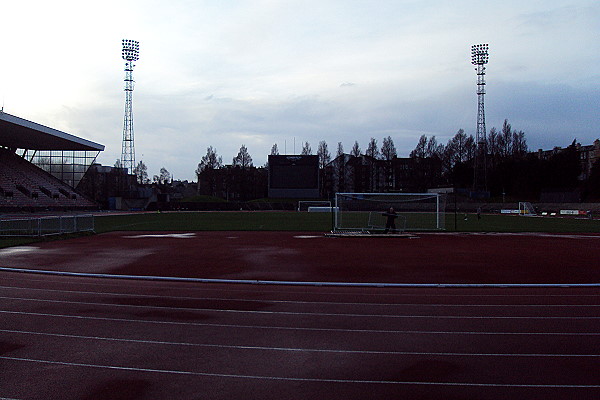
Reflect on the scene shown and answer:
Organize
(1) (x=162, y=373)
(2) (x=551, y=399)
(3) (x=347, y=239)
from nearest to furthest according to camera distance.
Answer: (2) (x=551, y=399) < (1) (x=162, y=373) < (3) (x=347, y=239)

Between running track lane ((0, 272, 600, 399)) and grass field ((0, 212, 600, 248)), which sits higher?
running track lane ((0, 272, 600, 399))

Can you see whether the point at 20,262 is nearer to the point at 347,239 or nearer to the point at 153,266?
the point at 153,266

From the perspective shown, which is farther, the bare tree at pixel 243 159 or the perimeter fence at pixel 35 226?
the bare tree at pixel 243 159

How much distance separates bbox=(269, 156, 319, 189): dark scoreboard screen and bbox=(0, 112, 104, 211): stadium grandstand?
26.8 metres

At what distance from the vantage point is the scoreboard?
3127 inches

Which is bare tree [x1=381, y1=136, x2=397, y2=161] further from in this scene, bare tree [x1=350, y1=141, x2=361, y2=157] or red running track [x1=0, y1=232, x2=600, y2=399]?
red running track [x1=0, y1=232, x2=600, y2=399]

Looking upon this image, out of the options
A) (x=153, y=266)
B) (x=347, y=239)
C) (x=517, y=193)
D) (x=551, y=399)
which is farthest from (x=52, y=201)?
(x=517, y=193)

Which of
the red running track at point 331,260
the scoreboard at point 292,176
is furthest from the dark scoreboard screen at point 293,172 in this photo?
the red running track at point 331,260

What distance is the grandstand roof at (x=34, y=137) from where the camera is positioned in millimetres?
49344

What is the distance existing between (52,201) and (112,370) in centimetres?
6260

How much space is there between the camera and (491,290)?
418 inches

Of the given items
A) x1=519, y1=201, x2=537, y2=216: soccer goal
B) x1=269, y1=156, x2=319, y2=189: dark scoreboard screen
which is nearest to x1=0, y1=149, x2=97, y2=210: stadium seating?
x1=269, y1=156, x2=319, y2=189: dark scoreboard screen

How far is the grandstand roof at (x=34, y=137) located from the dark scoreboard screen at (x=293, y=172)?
26748 mm

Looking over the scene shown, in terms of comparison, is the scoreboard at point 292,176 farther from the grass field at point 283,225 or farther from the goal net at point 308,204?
the grass field at point 283,225
